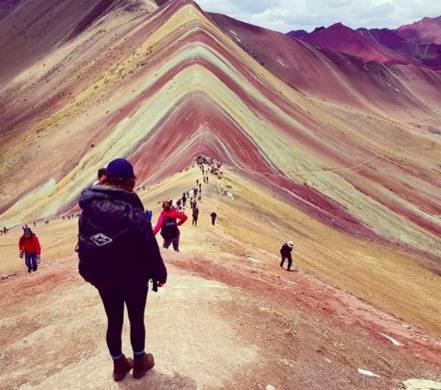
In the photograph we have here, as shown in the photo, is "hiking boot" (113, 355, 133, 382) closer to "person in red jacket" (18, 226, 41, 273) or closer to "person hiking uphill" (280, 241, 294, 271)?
"person in red jacket" (18, 226, 41, 273)

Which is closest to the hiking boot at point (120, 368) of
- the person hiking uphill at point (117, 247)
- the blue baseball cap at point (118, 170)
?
the person hiking uphill at point (117, 247)

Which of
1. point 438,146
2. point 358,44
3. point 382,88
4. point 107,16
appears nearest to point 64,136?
point 107,16

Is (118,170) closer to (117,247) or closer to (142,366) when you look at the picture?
(117,247)

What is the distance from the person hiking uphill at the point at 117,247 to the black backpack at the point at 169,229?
7.01 m

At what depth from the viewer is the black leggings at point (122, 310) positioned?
21.6 ft

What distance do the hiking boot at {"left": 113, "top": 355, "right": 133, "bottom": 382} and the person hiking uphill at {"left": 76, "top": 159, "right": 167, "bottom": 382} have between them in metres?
0.34

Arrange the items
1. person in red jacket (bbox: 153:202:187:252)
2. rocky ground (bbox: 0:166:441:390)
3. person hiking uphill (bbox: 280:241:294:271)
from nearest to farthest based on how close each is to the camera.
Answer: rocky ground (bbox: 0:166:441:390)
person in red jacket (bbox: 153:202:187:252)
person hiking uphill (bbox: 280:241:294:271)

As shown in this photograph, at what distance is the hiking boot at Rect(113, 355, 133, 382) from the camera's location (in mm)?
7020

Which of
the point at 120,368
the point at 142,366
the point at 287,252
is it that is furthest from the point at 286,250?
the point at 120,368

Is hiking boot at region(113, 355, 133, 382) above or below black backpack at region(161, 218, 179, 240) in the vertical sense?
above

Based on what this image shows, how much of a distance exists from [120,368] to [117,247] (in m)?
1.69

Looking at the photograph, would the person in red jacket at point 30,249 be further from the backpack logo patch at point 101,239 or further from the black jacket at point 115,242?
the backpack logo patch at point 101,239

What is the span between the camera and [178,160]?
128 ft

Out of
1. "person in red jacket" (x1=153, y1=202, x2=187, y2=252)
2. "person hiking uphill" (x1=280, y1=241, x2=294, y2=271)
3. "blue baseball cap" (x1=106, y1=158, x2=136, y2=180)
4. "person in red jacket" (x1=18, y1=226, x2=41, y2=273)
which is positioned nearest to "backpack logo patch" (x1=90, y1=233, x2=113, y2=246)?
"blue baseball cap" (x1=106, y1=158, x2=136, y2=180)
